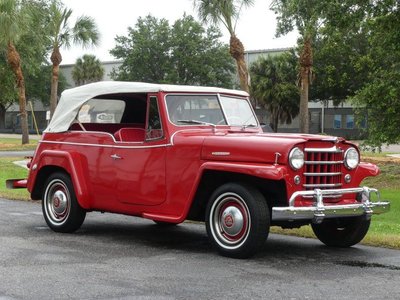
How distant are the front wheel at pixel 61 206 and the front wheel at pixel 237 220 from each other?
2.31 m

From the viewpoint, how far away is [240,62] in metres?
30.1

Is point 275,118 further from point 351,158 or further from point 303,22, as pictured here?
point 351,158

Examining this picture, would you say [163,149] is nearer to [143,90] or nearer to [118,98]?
[143,90]

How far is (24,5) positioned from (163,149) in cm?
3227

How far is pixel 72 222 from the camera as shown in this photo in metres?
9.43

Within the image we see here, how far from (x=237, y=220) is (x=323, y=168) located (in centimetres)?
113

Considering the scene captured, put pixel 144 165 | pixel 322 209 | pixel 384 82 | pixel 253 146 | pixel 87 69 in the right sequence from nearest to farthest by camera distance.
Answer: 1. pixel 322 209
2. pixel 253 146
3. pixel 144 165
4. pixel 384 82
5. pixel 87 69

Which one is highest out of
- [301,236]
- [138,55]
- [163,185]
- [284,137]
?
[138,55]

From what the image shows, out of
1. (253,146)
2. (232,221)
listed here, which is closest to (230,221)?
(232,221)

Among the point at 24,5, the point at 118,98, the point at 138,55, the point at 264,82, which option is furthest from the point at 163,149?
the point at 138,55

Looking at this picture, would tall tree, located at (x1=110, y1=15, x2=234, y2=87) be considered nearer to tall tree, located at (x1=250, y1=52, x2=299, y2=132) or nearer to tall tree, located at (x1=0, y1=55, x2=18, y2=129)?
tall tree, located at (x1=250, y1=52, x2=299, y2=132)

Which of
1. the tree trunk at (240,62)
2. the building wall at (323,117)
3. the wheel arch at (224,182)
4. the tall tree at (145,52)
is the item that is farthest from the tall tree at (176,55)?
the wheel arch at (224,182)

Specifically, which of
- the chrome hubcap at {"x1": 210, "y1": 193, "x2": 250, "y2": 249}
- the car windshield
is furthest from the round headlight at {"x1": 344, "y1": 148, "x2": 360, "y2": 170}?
the car windshield

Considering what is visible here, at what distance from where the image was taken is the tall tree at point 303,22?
17078mm
